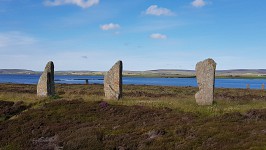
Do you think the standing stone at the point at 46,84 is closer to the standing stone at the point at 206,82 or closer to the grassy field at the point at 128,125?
the grassy field at the point at 128,125

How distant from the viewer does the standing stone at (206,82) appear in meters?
28.5

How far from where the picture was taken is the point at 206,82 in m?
28.7

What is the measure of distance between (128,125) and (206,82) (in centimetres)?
830

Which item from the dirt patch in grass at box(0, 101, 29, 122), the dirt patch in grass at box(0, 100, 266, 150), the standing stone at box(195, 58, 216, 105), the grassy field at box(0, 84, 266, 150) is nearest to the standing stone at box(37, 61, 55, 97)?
the grassy field at box(0, 84, 266, 150)

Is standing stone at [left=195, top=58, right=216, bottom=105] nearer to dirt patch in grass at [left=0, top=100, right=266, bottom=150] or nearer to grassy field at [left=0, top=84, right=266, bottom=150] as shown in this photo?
grassy field at [left=0, top=84, right=266, bottom=150]

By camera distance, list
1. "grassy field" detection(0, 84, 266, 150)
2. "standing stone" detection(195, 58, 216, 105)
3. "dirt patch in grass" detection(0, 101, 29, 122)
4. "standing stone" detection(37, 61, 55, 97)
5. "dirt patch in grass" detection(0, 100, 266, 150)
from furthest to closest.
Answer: "standing stone" detection(37, 61, 55, 97) < "dirt patch in grass" detection(0, 101, 29, 122) < "standing stone" detection(195, 58, 216, 105) < "grassy field" detection(0, 84, 266, 150) < "dirt patch in grass" detection(0, 100, 266, 150)

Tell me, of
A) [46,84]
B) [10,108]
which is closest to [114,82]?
[46,84]

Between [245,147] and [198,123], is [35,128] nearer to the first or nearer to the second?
[198,123]

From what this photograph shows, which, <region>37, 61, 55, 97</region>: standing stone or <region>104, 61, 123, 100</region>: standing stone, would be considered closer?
<region>104, 61, 123, 100</region>: standing stone

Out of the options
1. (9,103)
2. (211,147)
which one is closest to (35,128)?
(9,103)

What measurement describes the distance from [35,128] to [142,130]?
8345mm

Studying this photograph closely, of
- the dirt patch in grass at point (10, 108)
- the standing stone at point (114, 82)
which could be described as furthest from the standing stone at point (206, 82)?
the dirt patch in grass at point (10, 108)

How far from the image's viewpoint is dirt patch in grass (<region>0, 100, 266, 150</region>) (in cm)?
1902

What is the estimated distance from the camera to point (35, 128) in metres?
25.8
